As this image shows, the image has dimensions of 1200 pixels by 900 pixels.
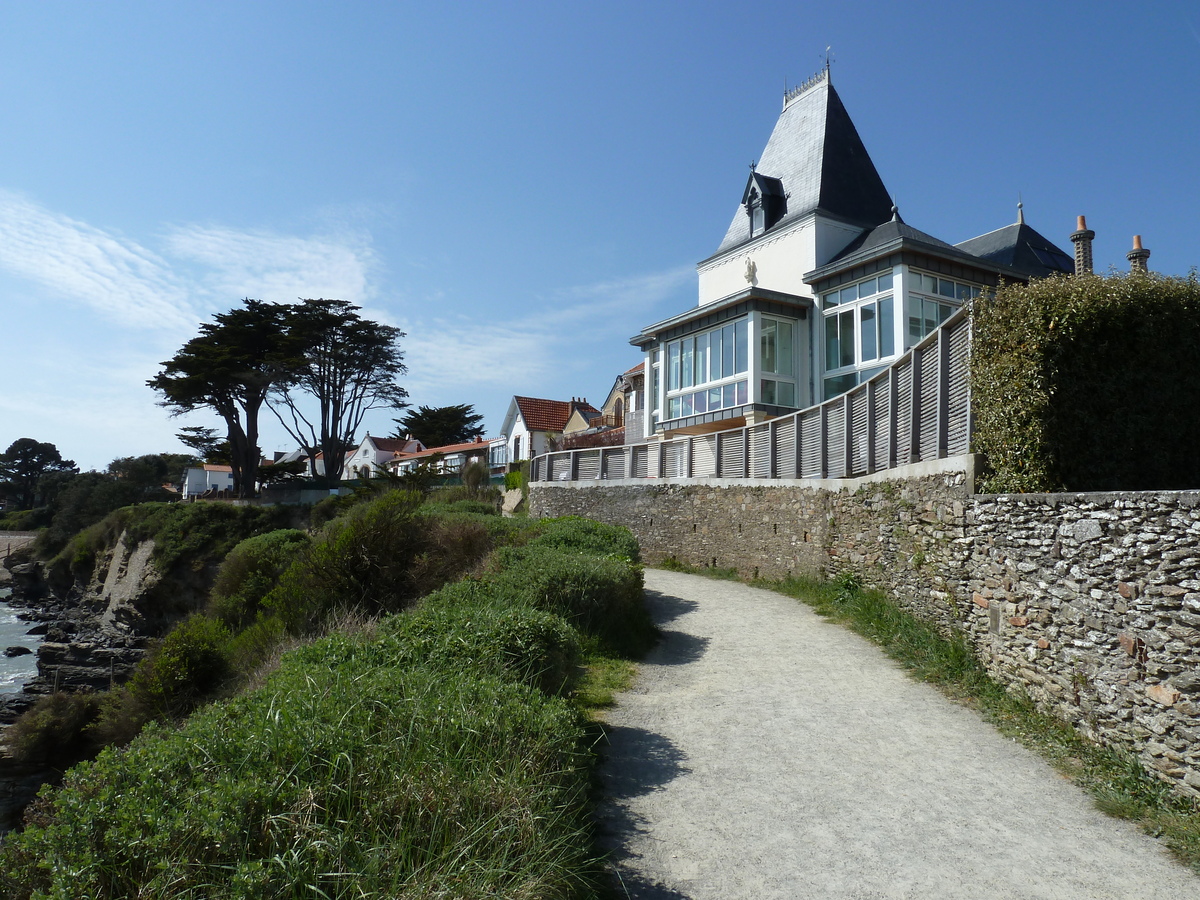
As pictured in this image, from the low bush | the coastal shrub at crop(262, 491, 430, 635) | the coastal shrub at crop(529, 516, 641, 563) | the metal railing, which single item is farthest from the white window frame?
the low bush

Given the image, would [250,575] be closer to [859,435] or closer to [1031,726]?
[859,435]

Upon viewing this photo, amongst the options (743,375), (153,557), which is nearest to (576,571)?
(743,375)

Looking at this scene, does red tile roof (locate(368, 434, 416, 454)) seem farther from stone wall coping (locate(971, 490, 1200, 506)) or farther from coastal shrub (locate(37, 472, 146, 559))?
stone wall coping (locate(971, 490, 1200, 506))

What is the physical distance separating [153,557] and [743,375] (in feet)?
92.1

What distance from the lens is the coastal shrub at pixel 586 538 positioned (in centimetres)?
1291

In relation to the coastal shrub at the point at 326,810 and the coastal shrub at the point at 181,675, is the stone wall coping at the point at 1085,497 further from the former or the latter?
the coastal shrub at the point at 181,675

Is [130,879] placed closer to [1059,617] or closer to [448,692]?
[448,692]

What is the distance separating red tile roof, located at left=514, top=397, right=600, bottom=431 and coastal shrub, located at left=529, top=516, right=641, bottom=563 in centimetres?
3788

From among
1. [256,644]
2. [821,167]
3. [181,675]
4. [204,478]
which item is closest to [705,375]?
[821,167]

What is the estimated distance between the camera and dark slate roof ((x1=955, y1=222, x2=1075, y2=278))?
25.2 meters

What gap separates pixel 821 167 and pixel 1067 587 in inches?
963

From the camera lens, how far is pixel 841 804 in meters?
4.94

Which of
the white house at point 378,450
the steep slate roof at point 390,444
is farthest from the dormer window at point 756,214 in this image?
the steep slate roof at point 390,444

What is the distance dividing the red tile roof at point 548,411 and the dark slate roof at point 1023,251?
3041 centimetres
